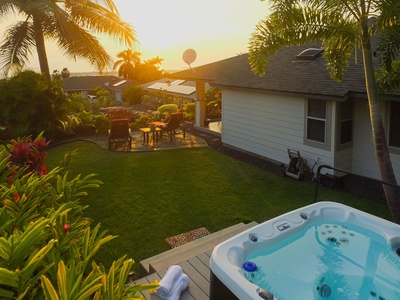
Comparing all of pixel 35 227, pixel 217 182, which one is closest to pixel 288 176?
pixel 217 182

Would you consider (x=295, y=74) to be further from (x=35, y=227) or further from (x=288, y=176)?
(x=35, y=227)

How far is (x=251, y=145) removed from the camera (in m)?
12.5

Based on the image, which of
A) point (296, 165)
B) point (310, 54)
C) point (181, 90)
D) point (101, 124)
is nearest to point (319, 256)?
point (296, 165)

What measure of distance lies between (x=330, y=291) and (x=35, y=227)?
4.18 m

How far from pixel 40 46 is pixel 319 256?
46.9ft

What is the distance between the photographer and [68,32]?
1445 centimetres

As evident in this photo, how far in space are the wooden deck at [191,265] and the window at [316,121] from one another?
5458 mm

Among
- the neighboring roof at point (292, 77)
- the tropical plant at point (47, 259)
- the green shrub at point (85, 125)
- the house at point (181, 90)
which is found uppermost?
the neighboring roof at point (292, 77)

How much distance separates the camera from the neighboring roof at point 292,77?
8.91 m

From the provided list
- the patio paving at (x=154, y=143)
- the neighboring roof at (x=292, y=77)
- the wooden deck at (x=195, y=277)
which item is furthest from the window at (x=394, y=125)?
the patio paving at (x=154, y=143)

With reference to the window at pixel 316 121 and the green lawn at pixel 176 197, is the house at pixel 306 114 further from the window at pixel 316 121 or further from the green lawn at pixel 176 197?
the green lawn at pixel 176 197

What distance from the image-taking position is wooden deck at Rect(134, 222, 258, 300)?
166 inches

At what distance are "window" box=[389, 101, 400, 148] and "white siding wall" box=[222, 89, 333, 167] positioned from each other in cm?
159

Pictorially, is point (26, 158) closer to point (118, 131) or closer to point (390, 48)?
point (118, 131)
